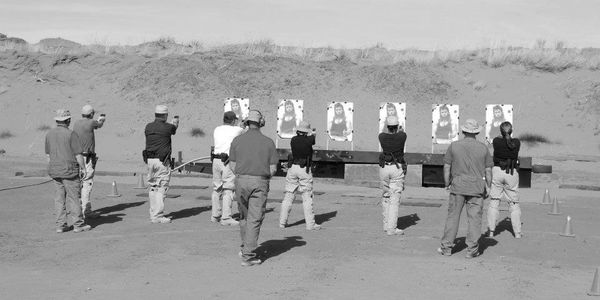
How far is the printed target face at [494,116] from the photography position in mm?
29909

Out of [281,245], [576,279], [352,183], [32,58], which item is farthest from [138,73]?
[576,279]

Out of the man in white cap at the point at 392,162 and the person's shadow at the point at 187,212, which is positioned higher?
the man in white cap at the point at 392,162

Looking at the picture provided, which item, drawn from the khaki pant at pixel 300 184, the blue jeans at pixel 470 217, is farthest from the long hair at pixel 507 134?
the khaki pant at pixel 300 184

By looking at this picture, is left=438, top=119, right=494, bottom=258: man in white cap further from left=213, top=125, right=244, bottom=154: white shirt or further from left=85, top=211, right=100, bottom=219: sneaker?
left=85, top=211, right=100, bottom=219: sneaker

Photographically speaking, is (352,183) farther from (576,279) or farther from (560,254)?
(576,279)

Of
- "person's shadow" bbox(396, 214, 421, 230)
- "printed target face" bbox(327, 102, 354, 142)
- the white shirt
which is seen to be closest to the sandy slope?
"printed target face" bbox(327, 102, 354, 142)

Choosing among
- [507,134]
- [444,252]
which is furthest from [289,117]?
[444,252]

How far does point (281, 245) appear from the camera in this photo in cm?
1268

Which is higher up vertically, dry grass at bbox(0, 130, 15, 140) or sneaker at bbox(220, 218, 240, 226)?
dry grass at bbox(0, 130, 15, 140)

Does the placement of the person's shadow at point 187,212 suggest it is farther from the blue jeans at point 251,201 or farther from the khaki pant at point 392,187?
the blue jeans at point 251,201

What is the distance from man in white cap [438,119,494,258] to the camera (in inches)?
462

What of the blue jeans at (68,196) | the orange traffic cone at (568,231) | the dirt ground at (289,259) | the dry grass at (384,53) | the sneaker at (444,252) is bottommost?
the dirt ground at (289,259)

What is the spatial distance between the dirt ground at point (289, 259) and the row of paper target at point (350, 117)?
42.1 feet

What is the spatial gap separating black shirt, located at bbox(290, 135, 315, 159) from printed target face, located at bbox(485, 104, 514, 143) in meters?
16.9
